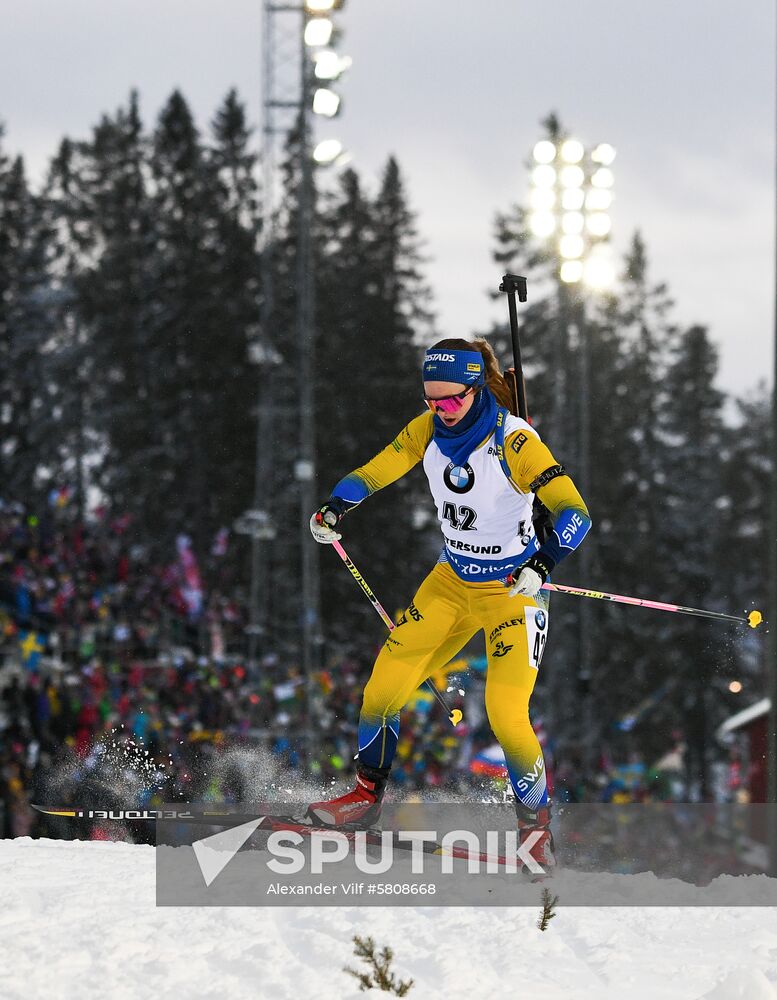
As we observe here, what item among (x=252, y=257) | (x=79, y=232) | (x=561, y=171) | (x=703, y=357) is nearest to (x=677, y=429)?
(x=703, y=357)

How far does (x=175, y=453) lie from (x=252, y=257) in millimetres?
5756

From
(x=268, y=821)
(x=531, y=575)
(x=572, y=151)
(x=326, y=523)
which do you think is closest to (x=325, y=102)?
(x=572, y=151)

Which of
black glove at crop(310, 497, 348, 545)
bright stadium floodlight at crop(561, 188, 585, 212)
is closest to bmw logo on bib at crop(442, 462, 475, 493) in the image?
black glove at crop(310, 497, 348, 545)

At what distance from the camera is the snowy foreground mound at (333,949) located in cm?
462

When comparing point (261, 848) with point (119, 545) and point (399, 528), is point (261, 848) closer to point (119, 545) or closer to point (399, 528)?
point (119, 545)

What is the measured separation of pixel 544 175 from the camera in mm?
13867

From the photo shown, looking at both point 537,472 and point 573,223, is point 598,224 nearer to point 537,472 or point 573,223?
point 573,223

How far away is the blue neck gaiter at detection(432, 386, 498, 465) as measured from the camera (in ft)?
18.9

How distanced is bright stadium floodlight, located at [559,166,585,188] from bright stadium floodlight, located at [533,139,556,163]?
0.20m

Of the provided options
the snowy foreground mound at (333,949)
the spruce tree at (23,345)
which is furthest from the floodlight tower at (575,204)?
the spruce tree at (23,345)

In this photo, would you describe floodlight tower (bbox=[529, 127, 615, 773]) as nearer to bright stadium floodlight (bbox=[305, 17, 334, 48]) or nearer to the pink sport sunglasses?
bright stadium floodlight (bbox=[305, 17, 334, 48])

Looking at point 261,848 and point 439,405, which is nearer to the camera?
point 439,405

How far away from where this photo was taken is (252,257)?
112 ft

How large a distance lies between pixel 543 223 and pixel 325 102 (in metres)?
2.86
